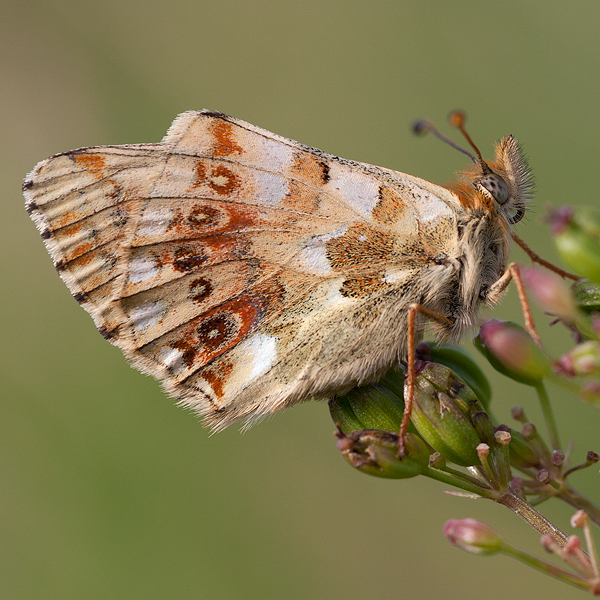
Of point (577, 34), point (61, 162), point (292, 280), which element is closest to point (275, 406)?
point (292, 280)

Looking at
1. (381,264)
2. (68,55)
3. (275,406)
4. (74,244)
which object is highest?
(68,55)

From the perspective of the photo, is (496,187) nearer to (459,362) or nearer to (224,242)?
(459,362)

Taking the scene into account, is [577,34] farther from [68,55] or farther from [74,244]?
[68,55]

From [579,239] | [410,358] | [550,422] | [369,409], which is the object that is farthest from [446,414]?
[579,239]

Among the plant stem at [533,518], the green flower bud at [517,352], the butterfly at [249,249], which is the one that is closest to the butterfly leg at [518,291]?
the butterfly at [249,249]

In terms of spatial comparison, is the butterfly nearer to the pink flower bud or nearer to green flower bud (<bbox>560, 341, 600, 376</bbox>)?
the pink flower bud
